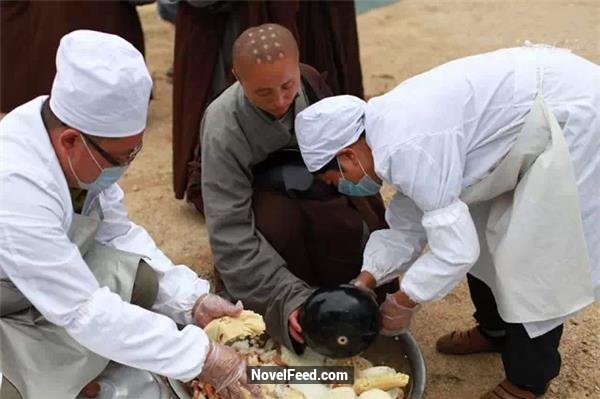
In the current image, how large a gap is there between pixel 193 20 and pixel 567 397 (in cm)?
190

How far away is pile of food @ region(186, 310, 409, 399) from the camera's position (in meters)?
2.05

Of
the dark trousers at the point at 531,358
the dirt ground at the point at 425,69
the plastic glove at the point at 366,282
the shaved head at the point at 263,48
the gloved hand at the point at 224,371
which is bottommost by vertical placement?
the dirt ground at the point at 425,69

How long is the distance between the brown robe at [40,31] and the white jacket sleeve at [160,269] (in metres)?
2.10

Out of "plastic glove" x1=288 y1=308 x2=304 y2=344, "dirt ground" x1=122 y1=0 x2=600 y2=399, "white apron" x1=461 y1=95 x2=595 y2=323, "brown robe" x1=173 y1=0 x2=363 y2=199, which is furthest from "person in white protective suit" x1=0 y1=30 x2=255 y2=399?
"brown robe" x1=173 y1=0 x2=363 y2=199

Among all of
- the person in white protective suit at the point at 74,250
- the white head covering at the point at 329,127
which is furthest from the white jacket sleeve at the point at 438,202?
the person in white protective suit at the point at 74,250

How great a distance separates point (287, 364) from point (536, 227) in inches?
28.0

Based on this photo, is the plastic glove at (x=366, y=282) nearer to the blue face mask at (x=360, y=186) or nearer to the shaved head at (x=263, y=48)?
the blue face mask at (x=360, y=186)

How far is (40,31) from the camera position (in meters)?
4.12

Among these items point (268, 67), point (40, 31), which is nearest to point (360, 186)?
point (268, 67)

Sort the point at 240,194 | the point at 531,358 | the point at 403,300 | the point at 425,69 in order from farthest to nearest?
the point at 425,69 → the point at 240,194 → the point at 531,358 → the point at 403,300

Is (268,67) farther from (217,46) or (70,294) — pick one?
(217,46)

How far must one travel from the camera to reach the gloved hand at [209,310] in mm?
2152

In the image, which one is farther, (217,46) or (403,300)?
(217,46)

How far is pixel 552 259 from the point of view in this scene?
2.07 meters
